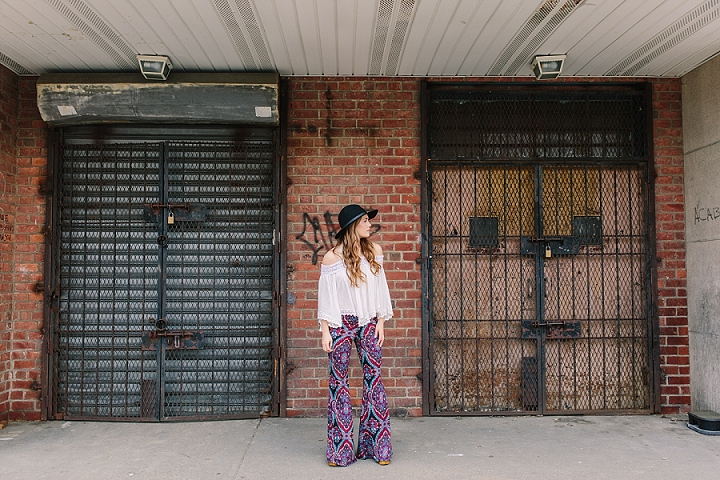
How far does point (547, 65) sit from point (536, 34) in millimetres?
536

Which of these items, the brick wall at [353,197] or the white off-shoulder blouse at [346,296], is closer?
the white off-shoulder blouse at [346,296]

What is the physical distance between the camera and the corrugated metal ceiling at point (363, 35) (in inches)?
148

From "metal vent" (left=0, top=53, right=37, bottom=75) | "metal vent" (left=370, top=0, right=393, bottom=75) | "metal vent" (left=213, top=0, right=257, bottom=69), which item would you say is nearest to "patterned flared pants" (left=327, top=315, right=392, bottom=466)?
"metal vent" (left=370, top=0, right=393, bottom=75)

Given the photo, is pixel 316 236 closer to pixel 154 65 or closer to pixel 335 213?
pixel 335 213

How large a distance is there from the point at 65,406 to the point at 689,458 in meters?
5.19

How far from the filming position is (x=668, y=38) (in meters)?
4.23

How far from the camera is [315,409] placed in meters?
4.84

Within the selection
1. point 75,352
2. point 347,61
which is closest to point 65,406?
point 75,352

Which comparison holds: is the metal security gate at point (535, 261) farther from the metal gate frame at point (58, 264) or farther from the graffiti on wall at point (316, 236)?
the metal gate frame at point (58, 264)

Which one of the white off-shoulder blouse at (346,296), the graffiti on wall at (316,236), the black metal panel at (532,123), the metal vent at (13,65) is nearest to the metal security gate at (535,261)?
the black metal panel at (532,123)

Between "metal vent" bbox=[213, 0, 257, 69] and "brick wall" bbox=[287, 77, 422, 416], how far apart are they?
53 cm

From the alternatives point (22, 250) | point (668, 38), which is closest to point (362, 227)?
point (668, 38)

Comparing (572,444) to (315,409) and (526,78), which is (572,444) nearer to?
(315,409)

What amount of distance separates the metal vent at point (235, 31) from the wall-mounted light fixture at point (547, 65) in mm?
2484
